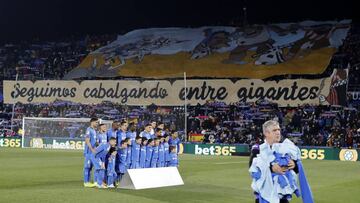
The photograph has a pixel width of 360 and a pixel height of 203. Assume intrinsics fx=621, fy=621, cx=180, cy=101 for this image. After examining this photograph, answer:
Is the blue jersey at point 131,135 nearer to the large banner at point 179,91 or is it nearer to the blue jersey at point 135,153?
the blue jersey at point 135,153

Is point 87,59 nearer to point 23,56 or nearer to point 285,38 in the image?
point 23,56

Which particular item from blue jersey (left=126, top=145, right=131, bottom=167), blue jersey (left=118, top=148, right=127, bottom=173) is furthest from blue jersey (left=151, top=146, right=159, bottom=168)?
blue jersey (left=118, top=148, right=127, bottom=173)

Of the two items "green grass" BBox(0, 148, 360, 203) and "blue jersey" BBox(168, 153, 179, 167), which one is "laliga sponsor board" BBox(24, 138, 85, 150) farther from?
"blue jersey" BBox(168, 153, 179, 167)

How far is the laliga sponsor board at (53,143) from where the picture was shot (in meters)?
39.5

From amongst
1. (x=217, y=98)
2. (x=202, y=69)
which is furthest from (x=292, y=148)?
(x=202, y=69)

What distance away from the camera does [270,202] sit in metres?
6.83

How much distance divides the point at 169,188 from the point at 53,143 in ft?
82.9

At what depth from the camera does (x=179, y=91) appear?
4162 centimetres

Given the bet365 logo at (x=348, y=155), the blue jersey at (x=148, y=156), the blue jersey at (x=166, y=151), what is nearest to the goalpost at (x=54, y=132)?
the bet365 logo at (x=348, y=155)

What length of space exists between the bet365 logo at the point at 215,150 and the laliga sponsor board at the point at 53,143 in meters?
7.61

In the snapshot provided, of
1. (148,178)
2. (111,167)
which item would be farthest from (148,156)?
(148,178)

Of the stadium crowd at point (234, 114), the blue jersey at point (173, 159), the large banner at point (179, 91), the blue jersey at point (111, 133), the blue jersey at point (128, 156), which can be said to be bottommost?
the blue jersey at point (173, 159)

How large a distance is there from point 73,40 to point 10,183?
3967 centimetres

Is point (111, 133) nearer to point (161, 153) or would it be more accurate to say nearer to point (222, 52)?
point (161, 153)
